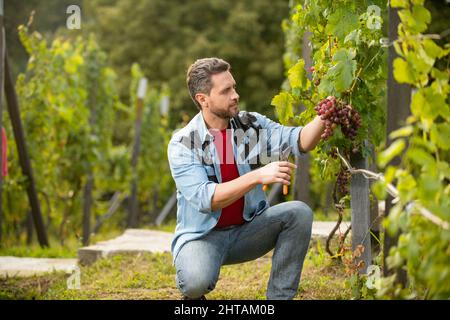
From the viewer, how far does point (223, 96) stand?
3820 mm

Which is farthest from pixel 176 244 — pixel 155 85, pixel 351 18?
pixel 155 85

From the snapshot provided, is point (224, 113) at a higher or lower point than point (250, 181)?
higher

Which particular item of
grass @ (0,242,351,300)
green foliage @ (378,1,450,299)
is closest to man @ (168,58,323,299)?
grass @ (0,242,351,300)

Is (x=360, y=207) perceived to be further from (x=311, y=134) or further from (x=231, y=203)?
(x=231, y=203)

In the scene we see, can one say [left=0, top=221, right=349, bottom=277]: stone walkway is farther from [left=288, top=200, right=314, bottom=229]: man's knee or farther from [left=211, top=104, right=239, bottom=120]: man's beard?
[left=211, top=104, right=239, bottom=120]: man's beard

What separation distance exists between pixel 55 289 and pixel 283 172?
7.57 ft

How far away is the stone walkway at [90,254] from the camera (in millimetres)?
5949

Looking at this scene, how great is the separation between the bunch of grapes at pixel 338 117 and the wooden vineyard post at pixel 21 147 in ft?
12.1

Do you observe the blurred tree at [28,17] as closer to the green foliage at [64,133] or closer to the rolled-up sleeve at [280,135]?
the green foliage at [64,133]

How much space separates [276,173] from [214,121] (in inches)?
27.2

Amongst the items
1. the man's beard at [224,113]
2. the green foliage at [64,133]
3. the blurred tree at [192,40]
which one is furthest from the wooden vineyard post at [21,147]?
the blurred tree at [192,40]

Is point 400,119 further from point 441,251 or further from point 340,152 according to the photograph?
point 340,152

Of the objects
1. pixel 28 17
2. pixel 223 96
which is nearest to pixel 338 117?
pixel 223 96
